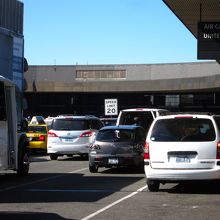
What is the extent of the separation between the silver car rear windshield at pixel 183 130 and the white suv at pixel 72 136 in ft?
35.4

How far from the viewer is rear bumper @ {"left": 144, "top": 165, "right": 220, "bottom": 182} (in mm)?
12852

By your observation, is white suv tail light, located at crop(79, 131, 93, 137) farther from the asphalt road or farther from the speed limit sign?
the speed limit sign

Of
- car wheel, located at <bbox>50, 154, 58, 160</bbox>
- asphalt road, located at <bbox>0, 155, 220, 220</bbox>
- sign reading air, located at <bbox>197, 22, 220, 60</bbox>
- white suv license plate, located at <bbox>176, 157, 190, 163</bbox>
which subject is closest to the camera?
asphalt road, located at <bbox>0, 155, 220, 220</bbox>

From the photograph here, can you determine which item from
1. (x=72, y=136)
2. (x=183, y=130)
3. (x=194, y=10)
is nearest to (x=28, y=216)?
(x=183, y=130)

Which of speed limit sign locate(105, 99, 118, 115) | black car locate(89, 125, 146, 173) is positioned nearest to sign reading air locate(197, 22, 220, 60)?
black car locate(89, 125, 146, 173)

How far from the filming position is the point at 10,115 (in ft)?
51.2

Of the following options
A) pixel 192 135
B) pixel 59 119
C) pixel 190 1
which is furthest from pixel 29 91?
pixel 192 135

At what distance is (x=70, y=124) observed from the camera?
80.9 feet

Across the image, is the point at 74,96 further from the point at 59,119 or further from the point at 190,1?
the point at 190,1

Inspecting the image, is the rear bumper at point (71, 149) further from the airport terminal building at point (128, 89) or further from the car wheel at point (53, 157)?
the airport terminal building at point (128, 89)

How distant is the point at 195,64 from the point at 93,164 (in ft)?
191

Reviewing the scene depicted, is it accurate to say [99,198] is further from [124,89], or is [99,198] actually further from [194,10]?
[124,89]

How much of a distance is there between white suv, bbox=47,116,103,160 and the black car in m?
4.86

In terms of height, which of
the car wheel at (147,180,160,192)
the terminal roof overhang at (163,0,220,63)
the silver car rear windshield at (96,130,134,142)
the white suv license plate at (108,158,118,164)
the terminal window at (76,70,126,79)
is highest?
the terminal window at (76,70,126,79)
